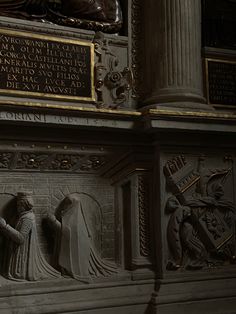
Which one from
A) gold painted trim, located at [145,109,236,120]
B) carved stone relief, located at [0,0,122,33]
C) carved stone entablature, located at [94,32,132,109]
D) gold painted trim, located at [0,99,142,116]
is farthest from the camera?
carved stone entablature, located at [94,32,132,109]

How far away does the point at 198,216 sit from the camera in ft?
17.0

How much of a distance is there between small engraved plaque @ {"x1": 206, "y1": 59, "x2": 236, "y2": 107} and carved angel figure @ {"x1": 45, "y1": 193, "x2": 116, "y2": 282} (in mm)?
2020

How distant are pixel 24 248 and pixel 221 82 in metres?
2.90

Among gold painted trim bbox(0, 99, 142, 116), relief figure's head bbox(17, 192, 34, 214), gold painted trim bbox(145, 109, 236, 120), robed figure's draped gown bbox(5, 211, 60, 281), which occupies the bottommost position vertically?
robed figure's draped gown bbox(5, 211, 60, 281)

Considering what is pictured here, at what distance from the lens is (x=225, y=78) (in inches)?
232

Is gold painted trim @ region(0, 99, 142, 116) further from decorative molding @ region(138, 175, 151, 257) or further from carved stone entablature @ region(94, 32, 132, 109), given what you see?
decorative molding @ region(138, 175, 151, 257)

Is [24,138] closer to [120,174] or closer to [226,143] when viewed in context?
[120,174]

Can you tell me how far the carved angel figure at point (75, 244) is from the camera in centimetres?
477

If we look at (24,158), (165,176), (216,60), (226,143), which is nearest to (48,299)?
(24,158)

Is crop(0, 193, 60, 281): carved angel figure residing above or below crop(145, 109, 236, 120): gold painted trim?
below

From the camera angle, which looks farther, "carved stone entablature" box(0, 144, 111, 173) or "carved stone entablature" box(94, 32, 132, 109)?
"carved stone entablature" box(94, 32, 132, 109)

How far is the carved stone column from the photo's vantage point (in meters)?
5.24

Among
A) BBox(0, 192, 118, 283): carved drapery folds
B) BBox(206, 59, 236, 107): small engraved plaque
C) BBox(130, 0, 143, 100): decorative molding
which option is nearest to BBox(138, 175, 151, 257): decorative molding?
BBox(0, 192, 118, 283): carved drapery folds

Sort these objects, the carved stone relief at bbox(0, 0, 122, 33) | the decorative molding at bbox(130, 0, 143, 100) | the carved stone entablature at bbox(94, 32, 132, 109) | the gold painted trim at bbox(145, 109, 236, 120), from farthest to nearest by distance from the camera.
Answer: the decorative molding at bbox(130, 0, 143, 100)
the carved stone entablature at bbox(94, 32, 132, 109)
the carved stone relief at bbox(0, 0, 122, 33)
the gold painted trim at bbox(145, 109, 236, 120)
